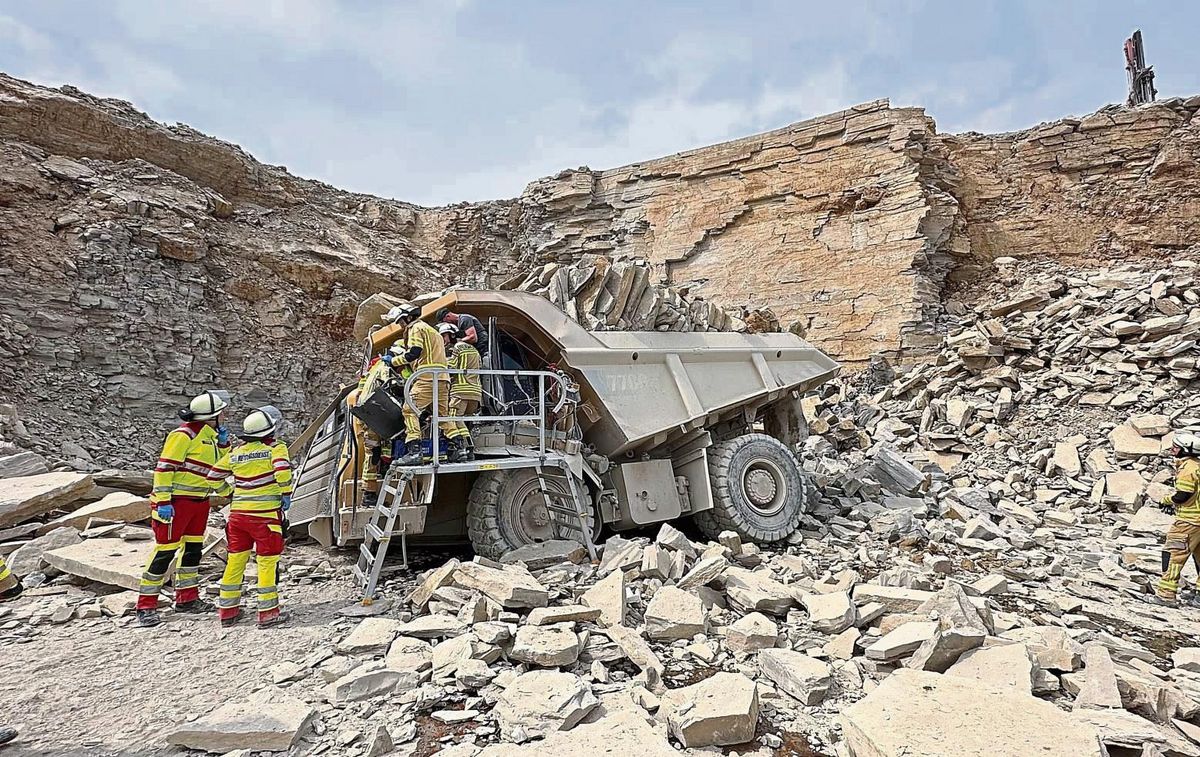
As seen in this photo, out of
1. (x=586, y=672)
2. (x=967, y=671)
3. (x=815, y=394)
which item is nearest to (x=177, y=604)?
(x=586, y=672)

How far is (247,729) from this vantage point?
2328mm

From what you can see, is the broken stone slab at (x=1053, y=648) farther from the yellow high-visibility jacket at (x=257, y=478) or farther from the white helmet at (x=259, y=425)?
the white helmet at (x=259, y=425)

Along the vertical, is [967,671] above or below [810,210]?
below

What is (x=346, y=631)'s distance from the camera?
11.7 ft

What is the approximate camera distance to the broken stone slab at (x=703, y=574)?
3.94 metres

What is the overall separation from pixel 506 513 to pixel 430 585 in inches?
36.7

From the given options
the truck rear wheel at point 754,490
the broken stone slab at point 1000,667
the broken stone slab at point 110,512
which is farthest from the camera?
the truck rear wheel at point 754,490

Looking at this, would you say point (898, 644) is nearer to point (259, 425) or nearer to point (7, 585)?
point (259, 425)

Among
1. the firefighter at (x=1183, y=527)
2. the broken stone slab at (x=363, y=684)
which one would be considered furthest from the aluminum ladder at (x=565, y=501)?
the firefighter at (x=1183, y=527)

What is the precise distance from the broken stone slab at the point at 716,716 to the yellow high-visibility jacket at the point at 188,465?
11.0ft

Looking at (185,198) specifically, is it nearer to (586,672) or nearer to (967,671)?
(586,672)

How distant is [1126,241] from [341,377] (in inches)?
725

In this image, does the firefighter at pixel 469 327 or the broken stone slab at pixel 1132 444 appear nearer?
the firefighter at pixel 469 327

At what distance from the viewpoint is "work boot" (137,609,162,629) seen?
12.0ft
